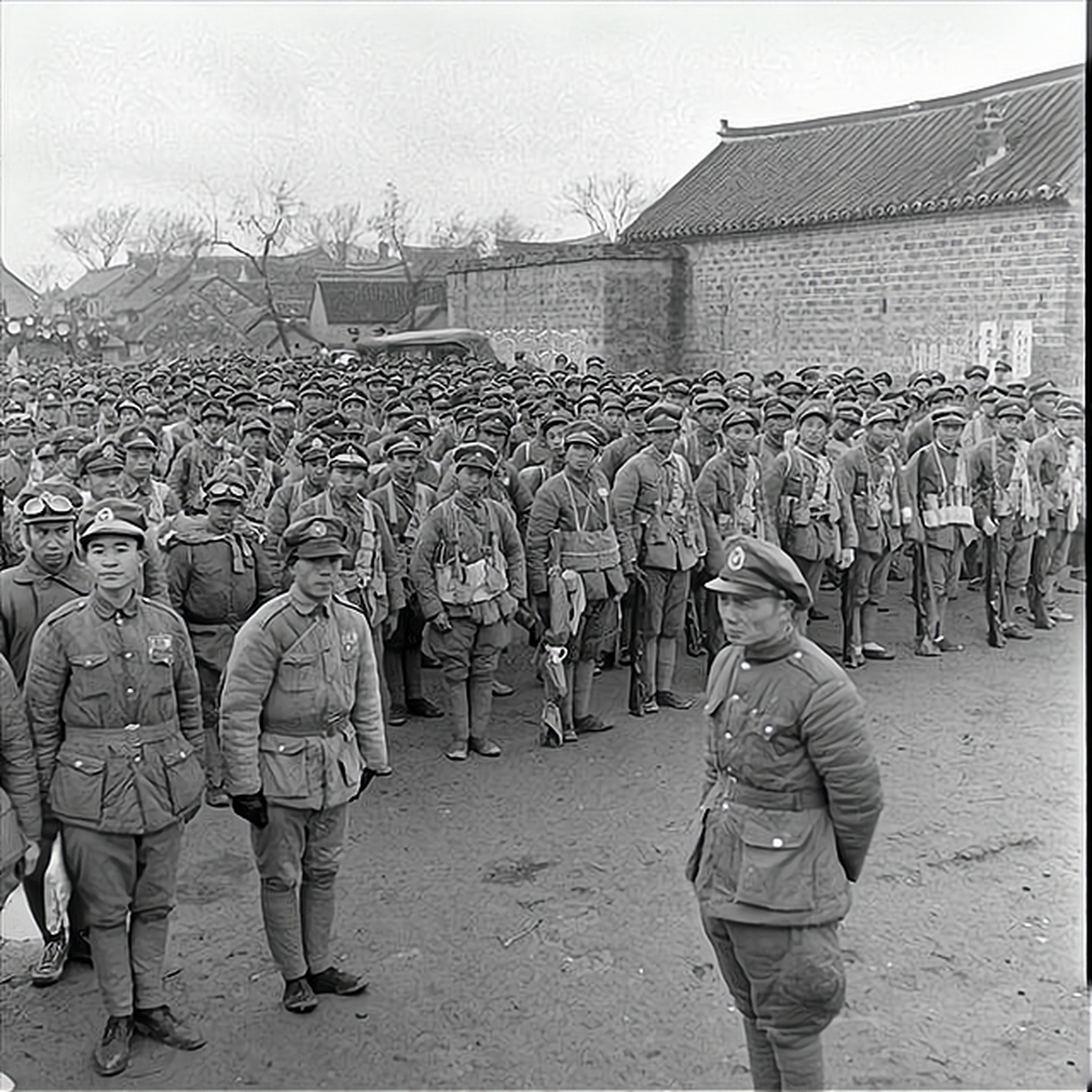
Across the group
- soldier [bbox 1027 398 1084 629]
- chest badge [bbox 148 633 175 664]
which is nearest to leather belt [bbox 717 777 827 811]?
chest badge [bbox 148 633 175 664]

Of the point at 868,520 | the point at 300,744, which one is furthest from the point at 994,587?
the point at 300,744

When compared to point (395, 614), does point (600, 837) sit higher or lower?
lower

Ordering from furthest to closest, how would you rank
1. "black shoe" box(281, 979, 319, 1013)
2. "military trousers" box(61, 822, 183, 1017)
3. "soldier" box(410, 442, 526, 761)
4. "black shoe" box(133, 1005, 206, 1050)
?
"soldier" box(410, 442, 526, 761) < "black shoe" box(281, 979, 319, 1013) < "black shoe" box(133, 1005, 206, 1050) < "military trousers" box(61, 822, 183, 1017)

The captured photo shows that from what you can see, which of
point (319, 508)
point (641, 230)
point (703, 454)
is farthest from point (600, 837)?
point (641, 230)

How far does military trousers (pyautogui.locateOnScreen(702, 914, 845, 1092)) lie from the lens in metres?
3.85

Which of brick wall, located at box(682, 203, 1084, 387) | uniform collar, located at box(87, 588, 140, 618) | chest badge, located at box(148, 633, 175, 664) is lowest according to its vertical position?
chest badge, located at box(148, 633, 175, 664)

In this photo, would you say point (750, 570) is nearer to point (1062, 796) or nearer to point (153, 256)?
point (1062, 796)

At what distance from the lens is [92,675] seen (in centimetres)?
469

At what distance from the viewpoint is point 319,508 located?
8031 millimetres

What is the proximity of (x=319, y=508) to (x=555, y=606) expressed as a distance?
1683mm

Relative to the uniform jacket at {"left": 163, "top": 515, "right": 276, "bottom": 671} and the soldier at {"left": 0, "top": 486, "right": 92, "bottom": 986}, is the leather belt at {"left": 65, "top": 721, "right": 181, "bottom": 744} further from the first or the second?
the uniform jacket at {"left": 163, "top": 515, "right": 276, "bottom": 671}

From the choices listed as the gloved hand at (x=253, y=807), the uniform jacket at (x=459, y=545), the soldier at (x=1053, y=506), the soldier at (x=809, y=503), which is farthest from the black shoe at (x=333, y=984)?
the soldier at (x=1053, y=506)

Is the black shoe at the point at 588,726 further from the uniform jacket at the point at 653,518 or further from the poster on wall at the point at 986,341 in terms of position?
the poster on wall at the point at 986,341

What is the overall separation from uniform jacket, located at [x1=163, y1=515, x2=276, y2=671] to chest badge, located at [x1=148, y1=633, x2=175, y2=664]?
2.21 metres
